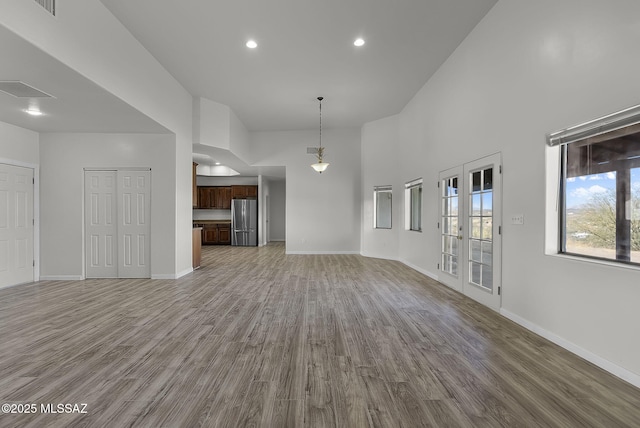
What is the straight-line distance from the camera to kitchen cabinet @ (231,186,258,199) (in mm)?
12648

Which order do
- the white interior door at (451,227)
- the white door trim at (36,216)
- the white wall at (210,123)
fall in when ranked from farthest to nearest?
the white wall at (210,123) → the white door trim at (36,216) → the white interior door at (451,227)

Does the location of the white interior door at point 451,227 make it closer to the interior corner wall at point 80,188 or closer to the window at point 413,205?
the window at point 413,205

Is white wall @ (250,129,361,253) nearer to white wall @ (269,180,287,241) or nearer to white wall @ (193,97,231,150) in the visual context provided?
white wall @ (193,97,231,150)

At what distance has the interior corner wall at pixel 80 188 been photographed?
5.93 metres

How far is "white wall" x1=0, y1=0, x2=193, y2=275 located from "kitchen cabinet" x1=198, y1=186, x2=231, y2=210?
6.15 metres

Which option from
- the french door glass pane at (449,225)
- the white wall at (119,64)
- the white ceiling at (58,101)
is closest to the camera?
the white wall at (119,64)

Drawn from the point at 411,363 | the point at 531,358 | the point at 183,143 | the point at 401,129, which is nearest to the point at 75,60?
the point at 183,143

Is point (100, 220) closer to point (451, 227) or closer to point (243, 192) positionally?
point (451, 227)

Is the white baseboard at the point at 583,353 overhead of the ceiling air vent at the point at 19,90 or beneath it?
beneath

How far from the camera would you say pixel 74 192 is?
5965 mm

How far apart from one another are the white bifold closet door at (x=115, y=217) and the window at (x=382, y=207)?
561 cm

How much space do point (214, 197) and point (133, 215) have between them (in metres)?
6.88

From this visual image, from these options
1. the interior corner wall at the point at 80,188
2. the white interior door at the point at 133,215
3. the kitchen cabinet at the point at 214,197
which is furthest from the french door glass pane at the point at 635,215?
the kitchen cabinet at the point at 214,197

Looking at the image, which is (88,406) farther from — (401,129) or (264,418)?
(401,129)
